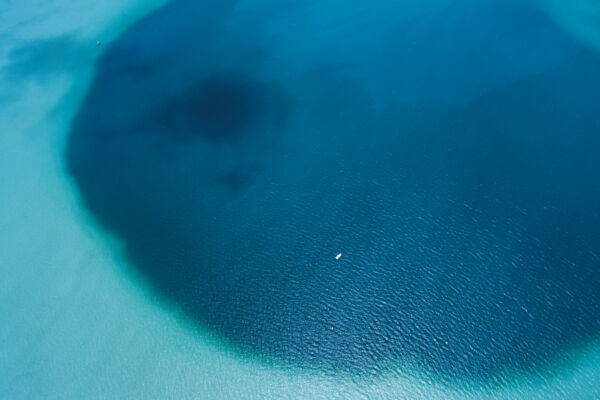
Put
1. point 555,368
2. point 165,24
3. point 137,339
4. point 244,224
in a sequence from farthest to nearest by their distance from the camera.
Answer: point 165,24, point 244,224, point 137,339, point 555,368

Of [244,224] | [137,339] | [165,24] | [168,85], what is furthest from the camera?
[165,24]

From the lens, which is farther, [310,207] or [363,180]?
[363,180]

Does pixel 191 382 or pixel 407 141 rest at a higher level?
pixel 407 141

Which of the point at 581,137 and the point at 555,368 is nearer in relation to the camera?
the point at 555,368

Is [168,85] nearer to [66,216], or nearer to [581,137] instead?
[66,216]

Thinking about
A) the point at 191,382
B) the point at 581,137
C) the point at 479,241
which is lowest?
the point at 191,382

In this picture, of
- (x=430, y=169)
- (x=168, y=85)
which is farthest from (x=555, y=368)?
(x=168, y=85)
